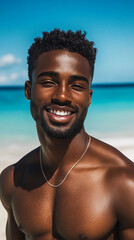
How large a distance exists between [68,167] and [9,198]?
1.63 feet

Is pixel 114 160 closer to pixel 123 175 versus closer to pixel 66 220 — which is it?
pixel 123 175

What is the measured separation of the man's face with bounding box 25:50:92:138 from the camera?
1797 mm

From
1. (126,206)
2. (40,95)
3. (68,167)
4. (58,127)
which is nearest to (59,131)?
(58,127)

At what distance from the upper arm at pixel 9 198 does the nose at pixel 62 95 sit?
0.80m

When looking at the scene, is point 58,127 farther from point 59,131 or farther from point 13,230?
point 13,230

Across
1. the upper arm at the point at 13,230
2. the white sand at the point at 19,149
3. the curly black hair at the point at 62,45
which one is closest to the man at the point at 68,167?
the curly black hair at the point at 62,45

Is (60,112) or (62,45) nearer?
(60,112)

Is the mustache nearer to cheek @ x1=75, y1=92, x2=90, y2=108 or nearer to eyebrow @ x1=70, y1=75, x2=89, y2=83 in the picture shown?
cheek @ x1=75, y1=92, x2=90, y2=108

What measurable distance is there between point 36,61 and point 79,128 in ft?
1.58

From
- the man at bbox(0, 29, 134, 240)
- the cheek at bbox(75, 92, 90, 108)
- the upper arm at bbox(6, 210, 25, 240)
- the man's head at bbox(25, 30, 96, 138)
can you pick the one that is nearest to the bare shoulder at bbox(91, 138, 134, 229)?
the man at bbox(0, 29, 134, 240)

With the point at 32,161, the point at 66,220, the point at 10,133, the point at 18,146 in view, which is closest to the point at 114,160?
the point at 66,220

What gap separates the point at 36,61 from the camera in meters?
1.96

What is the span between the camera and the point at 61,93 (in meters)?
1.77

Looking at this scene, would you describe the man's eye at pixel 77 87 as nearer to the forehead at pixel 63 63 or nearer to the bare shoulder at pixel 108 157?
the forehead at pixel 63 63
